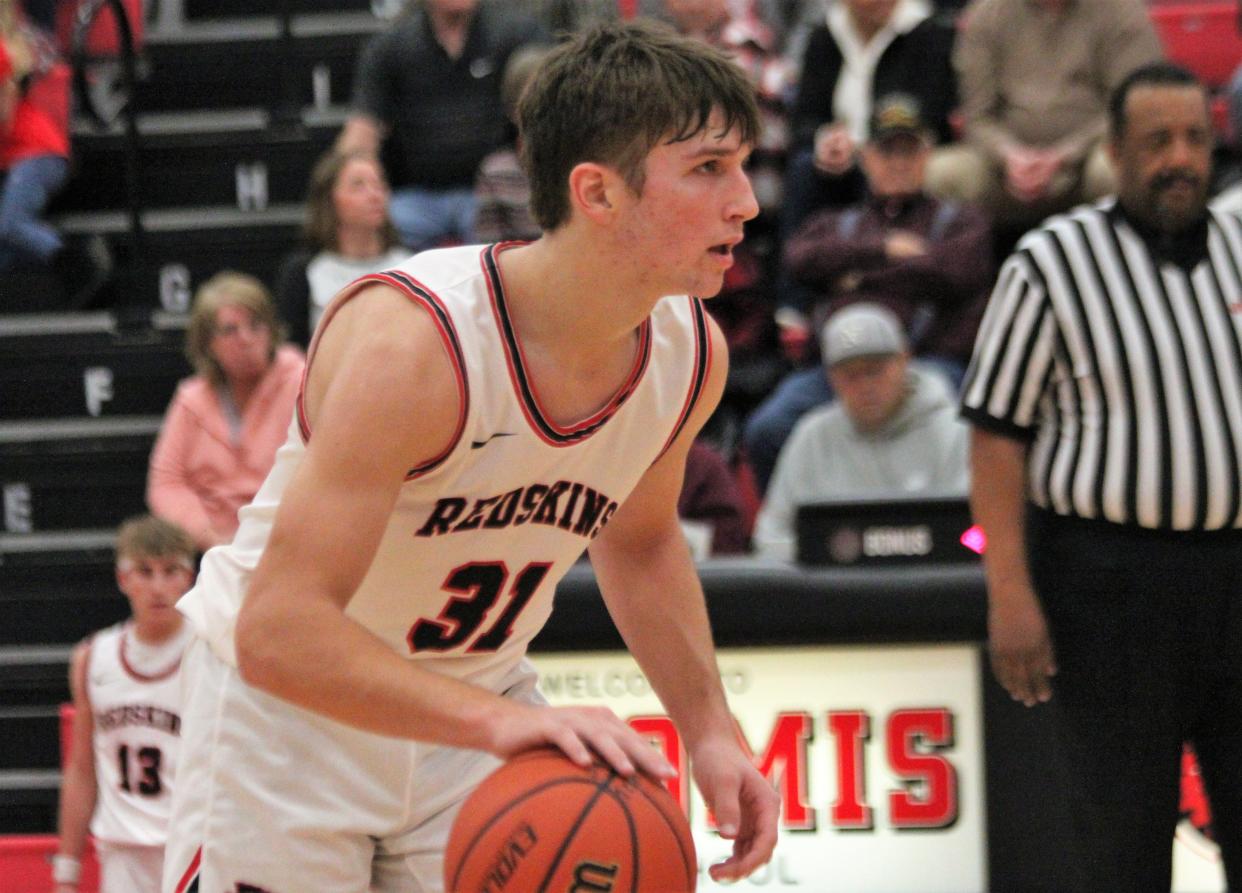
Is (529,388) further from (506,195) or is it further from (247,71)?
(247,71)

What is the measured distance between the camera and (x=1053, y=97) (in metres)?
7.19

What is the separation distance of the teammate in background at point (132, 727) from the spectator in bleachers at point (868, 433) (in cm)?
183

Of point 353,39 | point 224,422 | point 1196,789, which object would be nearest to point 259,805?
point 1196,789

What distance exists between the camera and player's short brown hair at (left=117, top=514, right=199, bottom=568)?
5418 millimetres

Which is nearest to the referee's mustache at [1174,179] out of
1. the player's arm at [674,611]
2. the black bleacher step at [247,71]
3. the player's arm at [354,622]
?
the player's arm at [674,611]

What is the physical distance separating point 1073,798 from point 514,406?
177cm

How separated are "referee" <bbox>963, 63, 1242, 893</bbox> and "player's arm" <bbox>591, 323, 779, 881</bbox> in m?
1.09

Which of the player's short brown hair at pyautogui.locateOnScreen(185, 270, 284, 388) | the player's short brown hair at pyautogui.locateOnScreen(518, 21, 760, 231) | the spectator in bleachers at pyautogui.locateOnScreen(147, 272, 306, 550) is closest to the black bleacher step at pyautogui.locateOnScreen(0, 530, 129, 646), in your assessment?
the spectator in bleachers at pyautogui.locateOnScreen(147, 272, 306, 550)

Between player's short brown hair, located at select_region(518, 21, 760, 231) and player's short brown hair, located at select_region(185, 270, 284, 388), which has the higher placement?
player's short brown hair, located at select_region(518, 21, 760, 231)

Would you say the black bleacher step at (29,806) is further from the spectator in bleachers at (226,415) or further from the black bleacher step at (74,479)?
the black bleacher step at (74,479)

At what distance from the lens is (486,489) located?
2.70m

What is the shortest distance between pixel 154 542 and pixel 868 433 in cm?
225

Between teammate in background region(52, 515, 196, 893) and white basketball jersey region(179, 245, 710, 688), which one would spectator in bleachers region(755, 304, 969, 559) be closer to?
teammate in background region(52, 515, 196, 893)

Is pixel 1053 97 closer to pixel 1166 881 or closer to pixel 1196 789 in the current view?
pixel 1196 789
